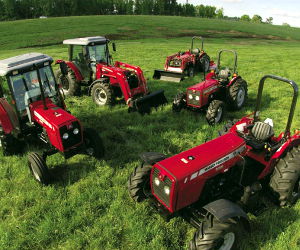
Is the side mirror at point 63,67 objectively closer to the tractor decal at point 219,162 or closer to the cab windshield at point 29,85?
the cab windshield at point 29,85

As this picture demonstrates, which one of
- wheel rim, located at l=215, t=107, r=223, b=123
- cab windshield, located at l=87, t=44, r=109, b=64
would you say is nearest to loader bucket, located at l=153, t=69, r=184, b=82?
cab windshield, located at l=87, t=44, r=109, b=64

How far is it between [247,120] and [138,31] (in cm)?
3867

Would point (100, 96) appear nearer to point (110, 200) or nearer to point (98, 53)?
point (98, 53)

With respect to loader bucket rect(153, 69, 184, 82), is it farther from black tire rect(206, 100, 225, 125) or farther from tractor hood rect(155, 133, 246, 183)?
tractor hood rect(155, 133, 246, 183)

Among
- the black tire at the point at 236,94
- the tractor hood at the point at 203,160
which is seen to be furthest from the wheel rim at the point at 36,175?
the black tire at the point at 236,94

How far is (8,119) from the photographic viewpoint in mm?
5848

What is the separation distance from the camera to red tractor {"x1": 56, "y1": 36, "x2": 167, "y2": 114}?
8.42 m

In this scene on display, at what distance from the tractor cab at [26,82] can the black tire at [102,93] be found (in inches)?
100

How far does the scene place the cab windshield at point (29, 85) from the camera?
17.6ft

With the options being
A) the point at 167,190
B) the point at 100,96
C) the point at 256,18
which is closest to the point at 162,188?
the point at 167,190

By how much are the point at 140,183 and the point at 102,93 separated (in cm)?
524

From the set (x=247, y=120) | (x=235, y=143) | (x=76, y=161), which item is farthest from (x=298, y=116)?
(x=76, y=161)

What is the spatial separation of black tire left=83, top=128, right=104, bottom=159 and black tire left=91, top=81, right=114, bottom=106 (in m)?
2.94

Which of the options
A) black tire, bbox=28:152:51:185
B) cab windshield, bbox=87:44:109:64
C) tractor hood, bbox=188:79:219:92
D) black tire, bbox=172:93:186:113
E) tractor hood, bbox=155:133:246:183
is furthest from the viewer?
cab windshield, bbox=87:44:109:64
